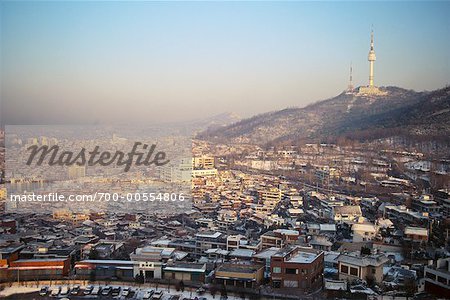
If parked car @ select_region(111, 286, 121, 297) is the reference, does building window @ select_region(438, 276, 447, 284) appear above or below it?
above

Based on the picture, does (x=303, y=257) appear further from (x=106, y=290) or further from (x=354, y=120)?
(x=354, y=120)

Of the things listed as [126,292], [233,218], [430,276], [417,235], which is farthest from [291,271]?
[233,218]

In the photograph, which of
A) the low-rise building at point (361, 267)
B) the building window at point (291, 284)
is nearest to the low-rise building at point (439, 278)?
the low-rise building at point (361, 267)

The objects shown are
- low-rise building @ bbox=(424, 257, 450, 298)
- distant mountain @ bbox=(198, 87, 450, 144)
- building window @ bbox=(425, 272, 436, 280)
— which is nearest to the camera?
low-rise building @ bbox=(424, 257, 450, 298)

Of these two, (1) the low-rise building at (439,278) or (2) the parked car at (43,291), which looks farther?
(2) the parked car at (43,291)

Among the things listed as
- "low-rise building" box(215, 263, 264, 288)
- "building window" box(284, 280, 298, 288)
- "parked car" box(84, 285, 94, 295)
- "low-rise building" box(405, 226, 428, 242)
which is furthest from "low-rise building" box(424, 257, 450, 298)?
"parked car" box(84, 285, 94, 295)

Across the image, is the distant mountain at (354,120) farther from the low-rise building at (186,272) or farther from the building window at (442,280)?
the low-rise building at (186,272)

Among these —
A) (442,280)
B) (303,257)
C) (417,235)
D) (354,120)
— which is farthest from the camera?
(354,120)

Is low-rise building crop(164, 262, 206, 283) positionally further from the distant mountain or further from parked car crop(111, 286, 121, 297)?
the distant mountain

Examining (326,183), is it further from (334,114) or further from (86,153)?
(334,114)
